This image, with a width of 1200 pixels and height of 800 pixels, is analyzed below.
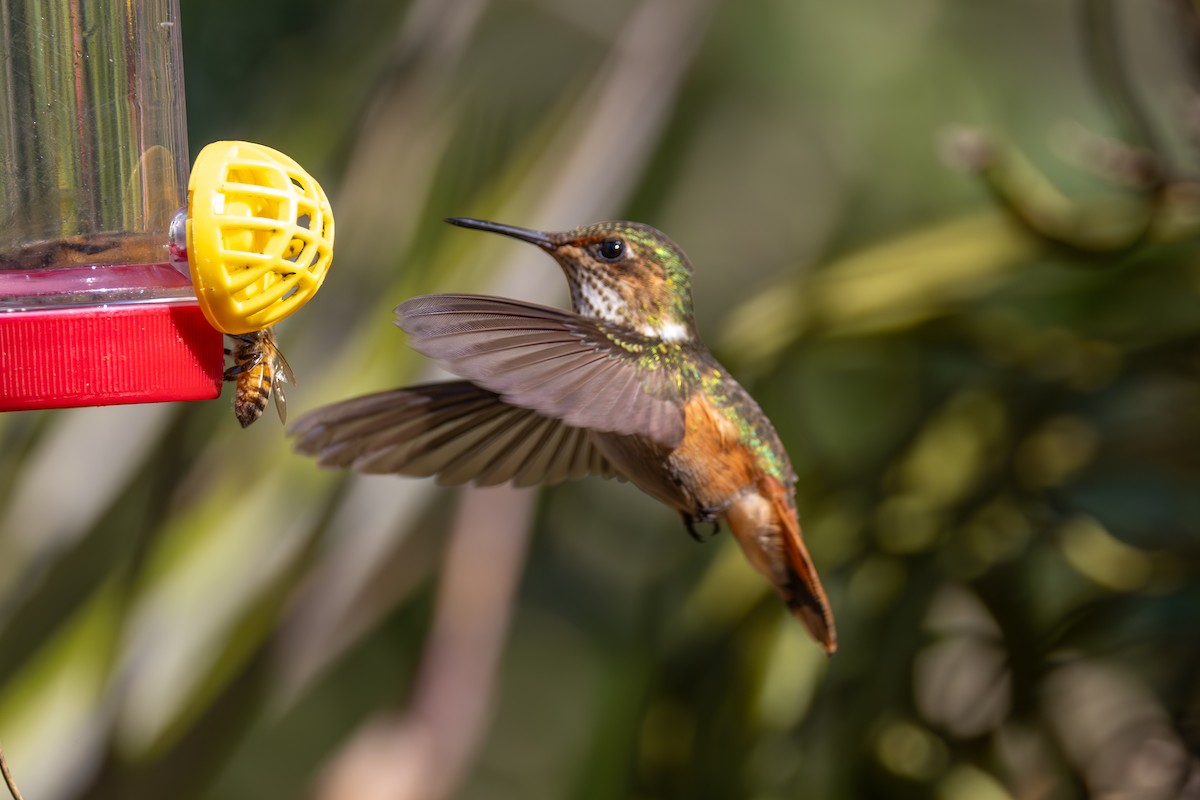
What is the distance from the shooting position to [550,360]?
4.18 feet

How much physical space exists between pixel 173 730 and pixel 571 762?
936 millimetres

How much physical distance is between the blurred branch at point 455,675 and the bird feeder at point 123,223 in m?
1.07

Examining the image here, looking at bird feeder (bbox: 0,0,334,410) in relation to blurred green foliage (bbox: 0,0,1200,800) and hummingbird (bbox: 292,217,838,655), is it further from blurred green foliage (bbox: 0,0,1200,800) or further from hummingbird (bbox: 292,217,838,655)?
blurred green foliage (bbox: 0,0,1200,800)

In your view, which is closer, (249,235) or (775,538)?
(249,235)

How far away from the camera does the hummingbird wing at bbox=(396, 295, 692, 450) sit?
3.76 feet

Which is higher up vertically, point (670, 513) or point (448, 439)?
point (448, 439)

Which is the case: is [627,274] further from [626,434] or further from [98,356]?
[98,356]

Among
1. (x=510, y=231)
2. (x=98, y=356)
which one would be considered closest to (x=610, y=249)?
(x=510, y=231)

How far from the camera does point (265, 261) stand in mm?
1019

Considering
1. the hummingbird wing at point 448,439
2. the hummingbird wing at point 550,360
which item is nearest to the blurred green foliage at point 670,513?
the hummingbird wing at point 448,439

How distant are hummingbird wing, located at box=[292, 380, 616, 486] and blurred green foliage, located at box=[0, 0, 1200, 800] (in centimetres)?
65

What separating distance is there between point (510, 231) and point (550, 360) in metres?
0.21

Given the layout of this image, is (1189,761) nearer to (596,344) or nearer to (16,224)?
(596,344)

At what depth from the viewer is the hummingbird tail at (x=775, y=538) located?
1562mm
